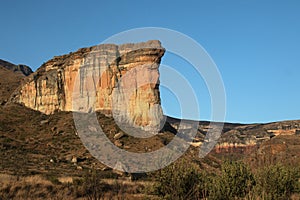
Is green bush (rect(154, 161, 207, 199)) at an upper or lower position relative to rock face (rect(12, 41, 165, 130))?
lower

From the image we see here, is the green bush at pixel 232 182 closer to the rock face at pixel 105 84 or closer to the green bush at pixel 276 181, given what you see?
the green bush at pixel 276 181

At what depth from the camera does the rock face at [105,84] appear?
82.6 meters

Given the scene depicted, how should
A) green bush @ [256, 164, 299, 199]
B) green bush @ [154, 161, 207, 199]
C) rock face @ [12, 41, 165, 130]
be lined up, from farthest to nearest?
rock face @ [12, 41, 165, 130]
green bush @ [256, 164, 299, 199]
green bush @ [154, 161, 207, 199]

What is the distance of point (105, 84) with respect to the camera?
283 feet

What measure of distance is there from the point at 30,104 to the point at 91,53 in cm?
1815

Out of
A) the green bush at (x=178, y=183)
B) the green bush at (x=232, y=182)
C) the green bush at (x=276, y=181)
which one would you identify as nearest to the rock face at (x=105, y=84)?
A: the green bush at (x=276, y=181)

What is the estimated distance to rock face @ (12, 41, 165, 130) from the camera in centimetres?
8256

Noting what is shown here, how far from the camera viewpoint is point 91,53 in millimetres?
89312

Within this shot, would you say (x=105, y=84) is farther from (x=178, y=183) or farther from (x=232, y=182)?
(x=178, y=183)

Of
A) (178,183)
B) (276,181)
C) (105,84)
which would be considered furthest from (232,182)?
(105,84)

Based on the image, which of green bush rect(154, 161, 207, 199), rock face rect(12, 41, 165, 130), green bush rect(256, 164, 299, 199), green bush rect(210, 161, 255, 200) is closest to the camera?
green bush rect(154, 161, 207, 199)

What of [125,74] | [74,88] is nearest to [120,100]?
[125,74]

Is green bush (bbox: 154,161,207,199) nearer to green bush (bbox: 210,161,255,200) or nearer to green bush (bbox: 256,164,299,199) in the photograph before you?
green bush (bbox: 210,161,255,200)

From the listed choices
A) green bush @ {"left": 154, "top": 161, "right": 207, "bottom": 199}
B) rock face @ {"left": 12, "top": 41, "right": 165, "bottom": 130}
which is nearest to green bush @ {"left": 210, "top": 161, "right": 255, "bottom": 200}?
green bush @ {"left": 154, "top": 161, "right": 207, "bottom": 199}
